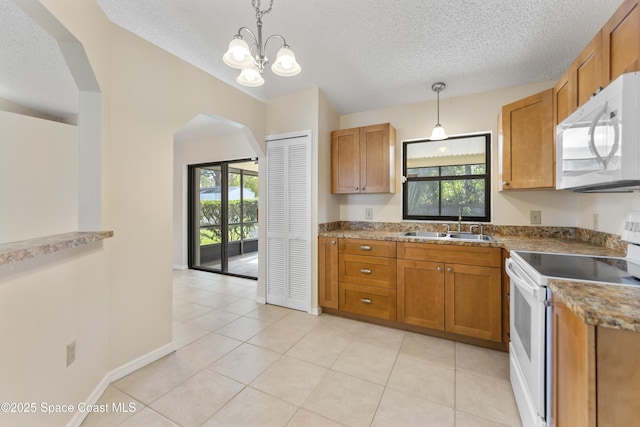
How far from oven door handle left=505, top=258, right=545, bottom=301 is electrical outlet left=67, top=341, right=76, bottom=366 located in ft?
8.12

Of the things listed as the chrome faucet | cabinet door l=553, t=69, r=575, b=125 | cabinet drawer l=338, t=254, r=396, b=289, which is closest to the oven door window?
cabinet drawer l=338, t=254, r=396, b=289

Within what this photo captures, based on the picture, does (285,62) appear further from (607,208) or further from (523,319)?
(607,208)

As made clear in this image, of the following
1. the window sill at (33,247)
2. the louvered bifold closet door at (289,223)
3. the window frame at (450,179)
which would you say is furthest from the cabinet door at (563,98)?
the window sill at (33,247)

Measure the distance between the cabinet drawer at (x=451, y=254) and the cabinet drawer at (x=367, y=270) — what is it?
7.5 inches

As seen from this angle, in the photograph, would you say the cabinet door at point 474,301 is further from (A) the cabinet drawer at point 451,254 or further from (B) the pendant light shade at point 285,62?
(B) the pendant light shade at point 285,62

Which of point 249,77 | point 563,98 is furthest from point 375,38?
point 563,98

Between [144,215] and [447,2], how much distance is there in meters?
2.68

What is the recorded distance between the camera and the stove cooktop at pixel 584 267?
115 centimetres

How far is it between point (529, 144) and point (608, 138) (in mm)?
1275

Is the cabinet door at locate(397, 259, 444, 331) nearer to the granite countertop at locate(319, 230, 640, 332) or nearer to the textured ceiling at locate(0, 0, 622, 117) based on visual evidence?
the granite countertop at locate(319, 230, 640, 332)

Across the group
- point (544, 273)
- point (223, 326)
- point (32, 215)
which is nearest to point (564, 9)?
point (544, 273)

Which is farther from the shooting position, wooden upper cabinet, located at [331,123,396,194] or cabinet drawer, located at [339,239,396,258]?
wooden upper cabinet, located at [331,123,396,194]

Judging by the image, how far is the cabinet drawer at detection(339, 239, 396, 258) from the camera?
2.62 m

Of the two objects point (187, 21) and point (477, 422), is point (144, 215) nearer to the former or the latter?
point (187, 21)
